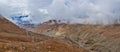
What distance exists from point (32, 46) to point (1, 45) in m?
8.10

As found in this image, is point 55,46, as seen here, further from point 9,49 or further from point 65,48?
point 9,49

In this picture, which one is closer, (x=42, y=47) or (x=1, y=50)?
(x=1, y=50)

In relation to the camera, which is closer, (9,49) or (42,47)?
(9,49)

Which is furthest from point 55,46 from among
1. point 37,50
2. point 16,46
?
point 16,46

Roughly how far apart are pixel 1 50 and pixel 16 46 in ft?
12.8

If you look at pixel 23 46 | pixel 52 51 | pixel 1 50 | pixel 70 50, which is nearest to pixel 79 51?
pixel 70 50

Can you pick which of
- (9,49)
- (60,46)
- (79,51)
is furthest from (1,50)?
(79,51)

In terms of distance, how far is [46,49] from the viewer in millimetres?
81500

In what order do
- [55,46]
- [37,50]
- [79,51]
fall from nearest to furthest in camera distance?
[37,50] → [55,46] → [79,51]

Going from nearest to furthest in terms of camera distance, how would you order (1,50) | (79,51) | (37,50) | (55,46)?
(1,50)
(37,50)
(55,46)
(79,51)

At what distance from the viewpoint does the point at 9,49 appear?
74.9 metres

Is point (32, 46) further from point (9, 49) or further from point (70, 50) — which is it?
point (70, 50)

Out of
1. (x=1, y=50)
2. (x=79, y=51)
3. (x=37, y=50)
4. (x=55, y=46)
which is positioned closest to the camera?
(x=1, y=50)

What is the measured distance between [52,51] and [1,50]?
46.0 ft
